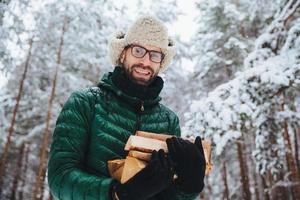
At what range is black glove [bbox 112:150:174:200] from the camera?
73.7 inches

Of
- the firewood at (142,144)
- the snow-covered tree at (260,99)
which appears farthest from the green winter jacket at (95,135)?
the snow-covered tree at (260,99)

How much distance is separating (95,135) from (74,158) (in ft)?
0.74

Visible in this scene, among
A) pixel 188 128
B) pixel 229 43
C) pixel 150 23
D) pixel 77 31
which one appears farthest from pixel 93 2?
pixel 150 23

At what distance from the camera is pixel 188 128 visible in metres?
8.70

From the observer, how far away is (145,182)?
6.15ft

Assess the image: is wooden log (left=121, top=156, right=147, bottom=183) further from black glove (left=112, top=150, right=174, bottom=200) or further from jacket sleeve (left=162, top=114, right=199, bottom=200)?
jacket sleeve (left=162, top=114, right=199, bottom=200)

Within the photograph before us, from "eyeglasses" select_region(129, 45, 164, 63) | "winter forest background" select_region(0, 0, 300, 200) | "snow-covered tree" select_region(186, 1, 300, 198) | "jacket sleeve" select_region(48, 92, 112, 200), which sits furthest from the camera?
"winter forest background" select_region(0, 0, 300, 200)

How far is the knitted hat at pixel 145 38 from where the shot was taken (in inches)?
109

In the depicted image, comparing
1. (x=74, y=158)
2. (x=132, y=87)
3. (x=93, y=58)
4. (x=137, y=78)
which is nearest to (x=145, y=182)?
(x=74, y=158)

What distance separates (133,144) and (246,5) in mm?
19596

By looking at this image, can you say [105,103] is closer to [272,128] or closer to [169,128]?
[169,128]

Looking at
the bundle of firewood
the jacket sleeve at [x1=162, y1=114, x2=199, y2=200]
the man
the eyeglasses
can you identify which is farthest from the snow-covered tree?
the bundle of firewood

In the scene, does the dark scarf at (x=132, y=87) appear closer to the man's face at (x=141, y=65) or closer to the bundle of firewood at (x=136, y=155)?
the man's face at (x=141, y=65)

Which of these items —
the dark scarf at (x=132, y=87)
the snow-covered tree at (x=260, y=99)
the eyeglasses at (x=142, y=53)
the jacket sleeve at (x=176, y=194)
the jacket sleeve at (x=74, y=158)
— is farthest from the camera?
the snow-covered tree at (x=260, y=99)
